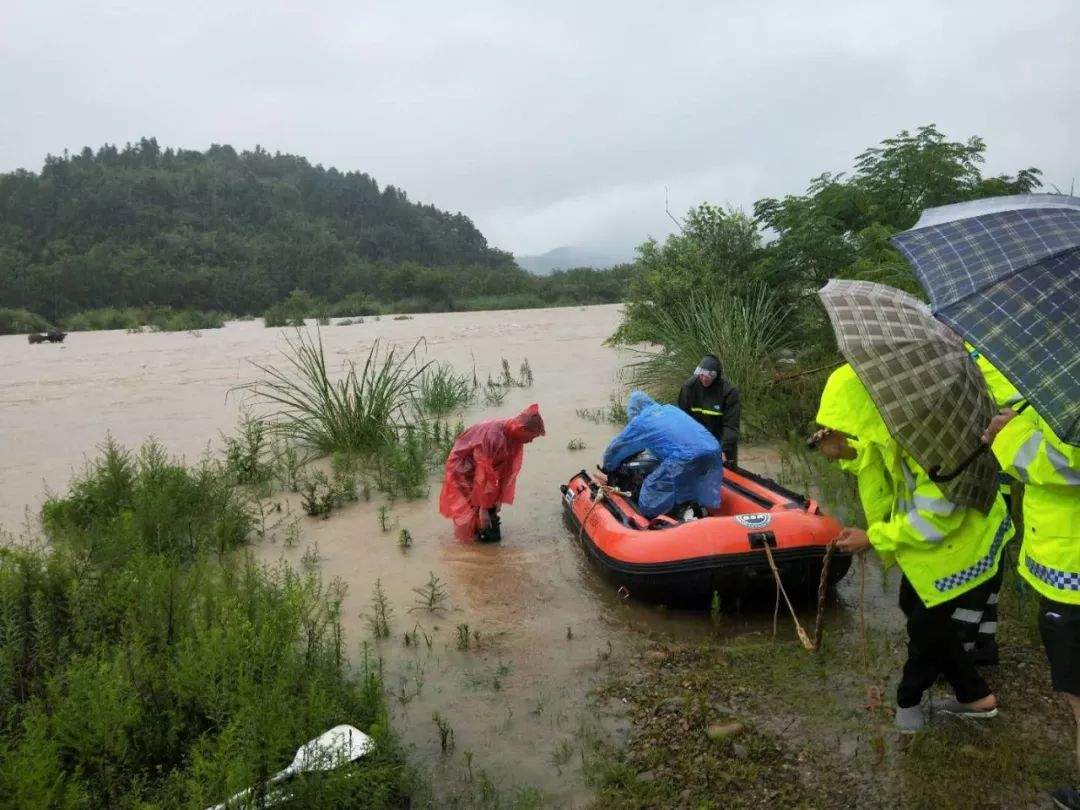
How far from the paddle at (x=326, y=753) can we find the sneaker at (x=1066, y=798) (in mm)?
2399

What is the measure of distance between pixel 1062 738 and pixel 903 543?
1185 mm

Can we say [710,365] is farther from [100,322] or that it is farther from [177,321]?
[100,322]

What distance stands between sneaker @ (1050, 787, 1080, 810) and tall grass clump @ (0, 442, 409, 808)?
2319 millimetres

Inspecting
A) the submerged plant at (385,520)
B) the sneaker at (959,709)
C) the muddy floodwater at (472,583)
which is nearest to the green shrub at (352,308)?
the muddy floodwater at (472,583)

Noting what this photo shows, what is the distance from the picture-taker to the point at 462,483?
6090 millimetres

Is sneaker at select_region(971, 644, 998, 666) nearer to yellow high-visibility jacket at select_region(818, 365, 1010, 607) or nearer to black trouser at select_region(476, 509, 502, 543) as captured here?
yellow high-visibility jacket at select_region(818, 365, 1010, 607)

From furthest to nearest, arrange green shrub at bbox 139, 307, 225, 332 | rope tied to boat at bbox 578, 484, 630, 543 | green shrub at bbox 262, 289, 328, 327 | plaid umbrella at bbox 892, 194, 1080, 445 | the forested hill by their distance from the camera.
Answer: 1. the forested hill
2. green shrub at bbox 262, 289, 328, 327
3. green shrub at bbox 139, 307, 225, 332
4. rope tied to boat at bbox 578, 484, 630, 543
5. plaid umbrella at bbox 892, 194, 1080, 445

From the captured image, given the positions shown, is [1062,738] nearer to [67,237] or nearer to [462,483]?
[462,483]

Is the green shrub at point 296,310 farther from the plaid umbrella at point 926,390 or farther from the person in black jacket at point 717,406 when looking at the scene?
the plaid umbrella at point 926,390

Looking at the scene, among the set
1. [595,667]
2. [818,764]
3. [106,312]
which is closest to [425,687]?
[595,667]

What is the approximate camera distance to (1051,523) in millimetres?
2379

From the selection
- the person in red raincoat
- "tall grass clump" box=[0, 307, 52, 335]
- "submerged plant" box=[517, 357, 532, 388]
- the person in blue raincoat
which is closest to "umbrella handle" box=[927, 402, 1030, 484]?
the person in blue raincoat

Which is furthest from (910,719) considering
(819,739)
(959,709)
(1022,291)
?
(1022,291)

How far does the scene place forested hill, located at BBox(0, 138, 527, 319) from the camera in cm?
4134
